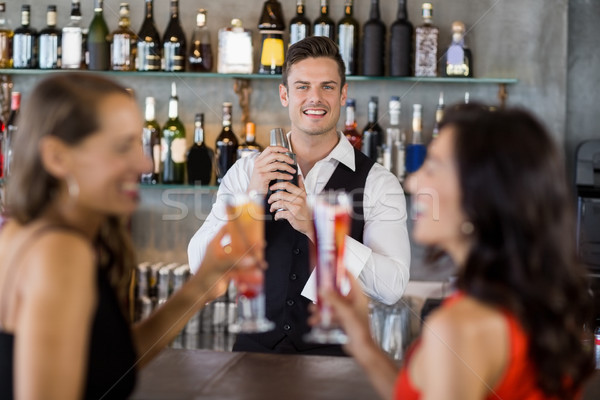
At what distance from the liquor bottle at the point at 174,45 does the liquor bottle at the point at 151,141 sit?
17 centimetres

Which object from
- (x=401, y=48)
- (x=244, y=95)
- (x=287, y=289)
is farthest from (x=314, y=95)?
(x=244, y=95)

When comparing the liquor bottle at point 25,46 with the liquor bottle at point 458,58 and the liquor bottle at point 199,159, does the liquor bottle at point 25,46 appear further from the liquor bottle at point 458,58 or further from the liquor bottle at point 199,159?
the liquor bottle at point 458,58

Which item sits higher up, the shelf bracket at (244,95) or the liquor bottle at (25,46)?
the liquor bottle at (25,46)

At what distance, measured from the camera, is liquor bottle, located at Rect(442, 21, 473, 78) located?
9.99 feet

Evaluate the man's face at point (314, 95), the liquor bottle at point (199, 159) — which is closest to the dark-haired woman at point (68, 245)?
the man's face at point (314, 95)

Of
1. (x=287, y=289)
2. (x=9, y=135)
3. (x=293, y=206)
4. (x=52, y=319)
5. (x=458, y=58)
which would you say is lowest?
(x=287, y=289)

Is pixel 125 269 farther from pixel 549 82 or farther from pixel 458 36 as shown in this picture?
pixel 549 82

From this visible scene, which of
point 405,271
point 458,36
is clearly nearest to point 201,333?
point 405,271

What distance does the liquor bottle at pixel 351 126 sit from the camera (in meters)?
3.01

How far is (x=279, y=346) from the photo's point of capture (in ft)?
6.79

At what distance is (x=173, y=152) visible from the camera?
312cm

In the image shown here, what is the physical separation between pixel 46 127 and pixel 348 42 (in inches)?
86.7

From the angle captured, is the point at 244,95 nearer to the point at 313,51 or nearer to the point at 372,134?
the point at 372,134

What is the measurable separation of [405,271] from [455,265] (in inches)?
39.9
